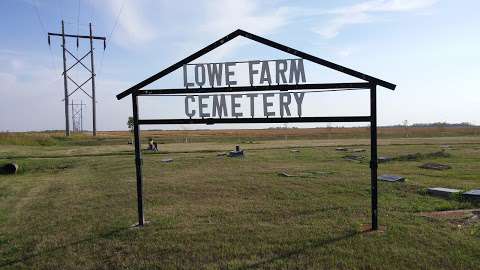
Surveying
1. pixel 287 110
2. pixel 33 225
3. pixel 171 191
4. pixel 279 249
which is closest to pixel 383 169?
pixel 171 191

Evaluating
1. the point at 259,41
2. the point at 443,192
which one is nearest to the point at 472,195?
the point at 443,192

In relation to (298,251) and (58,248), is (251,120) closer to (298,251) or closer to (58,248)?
(298,251)

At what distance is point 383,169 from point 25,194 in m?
14.6

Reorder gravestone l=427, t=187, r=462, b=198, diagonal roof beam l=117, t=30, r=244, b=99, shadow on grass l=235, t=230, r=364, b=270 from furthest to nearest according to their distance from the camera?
gravestone l=427, t=187, r=462, b=198
diagonal roof beam l=117, t=30, r=244, b=99
shadow on grass l=235, t=230, r=364, b=270

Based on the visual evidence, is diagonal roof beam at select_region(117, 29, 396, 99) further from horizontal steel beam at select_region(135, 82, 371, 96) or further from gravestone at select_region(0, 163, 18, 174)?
gravestone at select_region(0, 163, 18, 174)

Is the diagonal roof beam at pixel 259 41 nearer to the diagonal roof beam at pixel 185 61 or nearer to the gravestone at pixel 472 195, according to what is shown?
the diagonal roof beam at pixel 185 61

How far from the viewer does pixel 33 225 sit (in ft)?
30.0

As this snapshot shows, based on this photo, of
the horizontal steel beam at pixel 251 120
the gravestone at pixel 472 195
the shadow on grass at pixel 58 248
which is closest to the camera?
the shadow on grass at pixel 58 248

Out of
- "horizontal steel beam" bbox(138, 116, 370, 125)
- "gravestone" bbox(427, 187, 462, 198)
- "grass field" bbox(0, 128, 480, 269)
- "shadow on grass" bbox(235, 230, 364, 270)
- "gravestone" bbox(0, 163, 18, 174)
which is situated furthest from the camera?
"gravestone" bbox(0, 163, 18, 174)

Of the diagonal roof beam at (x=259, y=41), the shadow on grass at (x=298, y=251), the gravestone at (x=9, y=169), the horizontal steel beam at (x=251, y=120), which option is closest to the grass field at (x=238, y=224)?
the shadow on grass at (x=298, y=251)

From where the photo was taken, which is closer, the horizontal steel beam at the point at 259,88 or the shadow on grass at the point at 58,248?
the shadow on grass at the point at 58,248

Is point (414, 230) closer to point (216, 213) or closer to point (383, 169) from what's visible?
point (216, 213)

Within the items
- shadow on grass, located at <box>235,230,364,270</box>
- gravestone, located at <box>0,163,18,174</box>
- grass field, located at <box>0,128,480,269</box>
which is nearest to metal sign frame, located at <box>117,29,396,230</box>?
shadow on grass, located at <box>235,230,364,270</box>

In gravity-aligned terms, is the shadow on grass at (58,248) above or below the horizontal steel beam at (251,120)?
below
